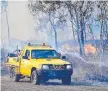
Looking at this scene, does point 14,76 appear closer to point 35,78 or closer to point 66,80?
point 35,78

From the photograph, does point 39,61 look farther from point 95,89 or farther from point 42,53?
point 95,89

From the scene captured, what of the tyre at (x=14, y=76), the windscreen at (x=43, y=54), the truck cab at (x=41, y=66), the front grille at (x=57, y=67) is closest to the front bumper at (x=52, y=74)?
the truck cab at (x=41, y=66)

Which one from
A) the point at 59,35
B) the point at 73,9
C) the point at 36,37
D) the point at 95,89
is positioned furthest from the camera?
the point at 59,35

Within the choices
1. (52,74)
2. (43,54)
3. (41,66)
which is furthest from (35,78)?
(43,54)

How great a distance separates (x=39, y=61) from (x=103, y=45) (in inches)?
776

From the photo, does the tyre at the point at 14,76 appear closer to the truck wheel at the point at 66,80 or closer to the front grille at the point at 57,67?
the truck wheel at the point at 66,80

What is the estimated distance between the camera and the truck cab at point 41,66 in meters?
17.1

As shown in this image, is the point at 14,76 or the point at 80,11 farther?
the point at 80,11

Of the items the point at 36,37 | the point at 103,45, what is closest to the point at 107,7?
the point at 103,45

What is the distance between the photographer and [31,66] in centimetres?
1767

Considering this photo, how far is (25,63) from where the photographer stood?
1841 centimetres

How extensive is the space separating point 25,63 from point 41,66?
1.60m

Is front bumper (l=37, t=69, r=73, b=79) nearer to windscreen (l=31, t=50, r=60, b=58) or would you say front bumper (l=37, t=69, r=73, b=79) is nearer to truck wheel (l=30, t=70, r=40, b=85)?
truck wheel (l=30, t=70, r=40, b=85)

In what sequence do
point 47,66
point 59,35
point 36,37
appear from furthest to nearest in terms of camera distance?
point 59,35
point 36,37
point 47,66
